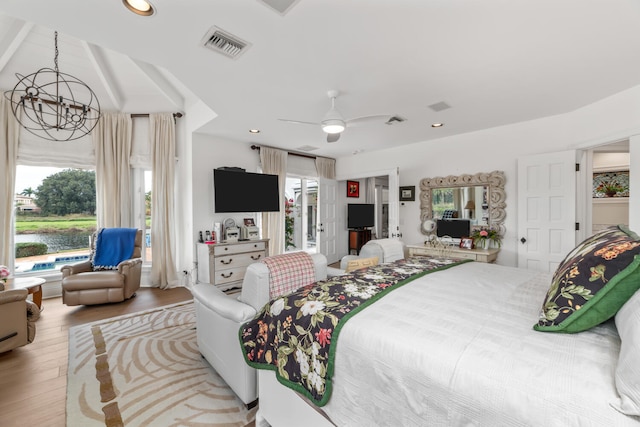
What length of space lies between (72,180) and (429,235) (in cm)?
594

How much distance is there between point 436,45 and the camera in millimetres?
2068

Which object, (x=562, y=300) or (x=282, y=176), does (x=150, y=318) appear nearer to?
(x=282, y=176)

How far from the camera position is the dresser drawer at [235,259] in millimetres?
4168

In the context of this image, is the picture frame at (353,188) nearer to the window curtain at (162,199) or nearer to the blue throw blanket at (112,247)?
the window curtain at (162,199)

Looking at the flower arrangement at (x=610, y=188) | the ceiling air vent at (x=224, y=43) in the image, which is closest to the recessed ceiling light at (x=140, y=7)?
the ceiling air vent at (x=224, y=43)

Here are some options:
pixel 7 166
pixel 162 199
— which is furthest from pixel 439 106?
pixel 7 166

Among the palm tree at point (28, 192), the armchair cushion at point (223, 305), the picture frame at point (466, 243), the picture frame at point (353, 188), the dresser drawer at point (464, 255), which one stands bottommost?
the dresser drawer at point (464, 255)

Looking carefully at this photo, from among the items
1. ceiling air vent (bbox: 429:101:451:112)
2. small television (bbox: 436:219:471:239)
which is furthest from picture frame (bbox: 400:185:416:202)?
ceiling air vent (bbox: 429:101:451:112)

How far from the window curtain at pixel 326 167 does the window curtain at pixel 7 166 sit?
15.6 ft

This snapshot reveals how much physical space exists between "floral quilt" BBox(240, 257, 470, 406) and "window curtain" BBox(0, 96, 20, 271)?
14.0 feet

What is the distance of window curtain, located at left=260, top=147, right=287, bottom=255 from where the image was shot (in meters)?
5.18

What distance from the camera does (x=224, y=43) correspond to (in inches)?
81.7

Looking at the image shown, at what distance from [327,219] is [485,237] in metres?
3.09

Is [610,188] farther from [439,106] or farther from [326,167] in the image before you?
[326,167]
